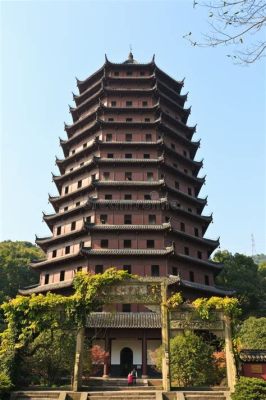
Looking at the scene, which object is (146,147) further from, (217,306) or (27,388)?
(27,388)

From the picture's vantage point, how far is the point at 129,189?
30.2 m

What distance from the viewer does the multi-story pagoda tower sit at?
2786 centimetres

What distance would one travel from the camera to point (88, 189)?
30.9 m

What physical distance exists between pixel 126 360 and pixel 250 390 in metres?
13.1

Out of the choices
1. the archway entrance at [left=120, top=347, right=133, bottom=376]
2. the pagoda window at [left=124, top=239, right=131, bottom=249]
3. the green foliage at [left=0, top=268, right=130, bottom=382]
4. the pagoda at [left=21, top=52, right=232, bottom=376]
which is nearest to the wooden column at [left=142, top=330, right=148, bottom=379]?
the pagoda at [left=21, top=52, right=232, bottom=376]

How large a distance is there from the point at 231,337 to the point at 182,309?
2370 millimetres

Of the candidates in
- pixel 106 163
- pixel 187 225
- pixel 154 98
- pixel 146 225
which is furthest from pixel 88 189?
pixel 154 98

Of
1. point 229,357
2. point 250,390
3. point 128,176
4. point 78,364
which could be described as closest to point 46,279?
point 128,176

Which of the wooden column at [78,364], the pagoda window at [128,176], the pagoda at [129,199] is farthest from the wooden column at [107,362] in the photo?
the pagoda window at [128,176]

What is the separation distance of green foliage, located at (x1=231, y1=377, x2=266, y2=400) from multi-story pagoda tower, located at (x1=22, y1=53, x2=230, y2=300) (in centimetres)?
1085

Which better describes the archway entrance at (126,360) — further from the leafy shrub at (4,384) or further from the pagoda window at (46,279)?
the leafy shrub at (4,384)

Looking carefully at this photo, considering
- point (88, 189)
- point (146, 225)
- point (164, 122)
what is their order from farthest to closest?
1. point (164, 122)
2. point (88, 189)
3. point (146, 225)

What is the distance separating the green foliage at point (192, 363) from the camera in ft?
57.5

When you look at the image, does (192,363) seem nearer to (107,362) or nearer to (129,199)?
(107,362)
